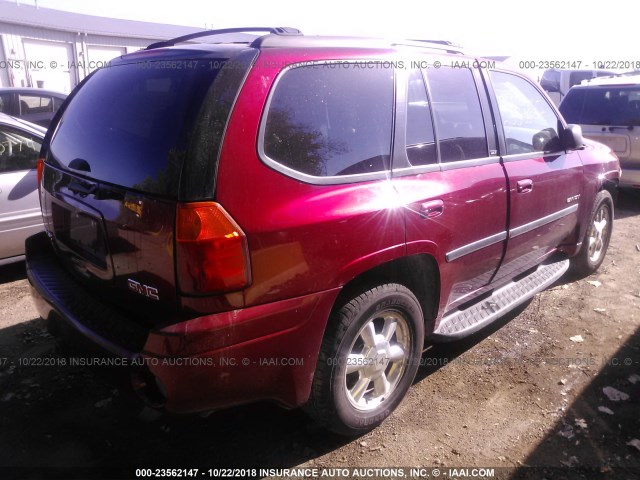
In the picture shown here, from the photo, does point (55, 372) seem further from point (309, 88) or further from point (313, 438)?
point (309, 88)

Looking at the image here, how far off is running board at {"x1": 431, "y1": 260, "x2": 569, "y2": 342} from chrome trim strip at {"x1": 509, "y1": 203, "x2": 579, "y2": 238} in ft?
1.41

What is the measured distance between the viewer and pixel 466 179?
9.66 ft

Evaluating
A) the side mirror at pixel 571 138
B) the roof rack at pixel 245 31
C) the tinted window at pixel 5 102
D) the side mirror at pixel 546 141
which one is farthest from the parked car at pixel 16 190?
the side mirror at pixel 571 138

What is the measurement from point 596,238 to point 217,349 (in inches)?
163

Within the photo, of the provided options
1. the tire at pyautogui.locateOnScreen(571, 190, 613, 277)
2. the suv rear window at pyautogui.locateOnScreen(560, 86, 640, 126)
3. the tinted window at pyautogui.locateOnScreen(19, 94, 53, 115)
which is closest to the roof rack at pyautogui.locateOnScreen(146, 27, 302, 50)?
the tire at pyautogui.locateOnScreen(571, 190, 613, 277)

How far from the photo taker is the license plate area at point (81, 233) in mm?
2328

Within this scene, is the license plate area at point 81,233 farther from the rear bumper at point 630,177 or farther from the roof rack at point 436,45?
the rear bumper at point 630,177

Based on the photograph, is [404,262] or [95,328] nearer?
[95,328]

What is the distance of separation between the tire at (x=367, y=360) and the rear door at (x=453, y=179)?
1.00 ft

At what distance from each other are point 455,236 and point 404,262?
1.20ft

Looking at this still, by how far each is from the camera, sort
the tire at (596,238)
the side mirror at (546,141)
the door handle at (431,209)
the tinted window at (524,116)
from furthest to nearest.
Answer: the tire at (596,238)
the side mirror at (546,141)
the tinted window at (524,116)
the door handle at (431,209)

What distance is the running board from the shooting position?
10.1 ft

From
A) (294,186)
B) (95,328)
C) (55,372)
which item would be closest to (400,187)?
(294,186)

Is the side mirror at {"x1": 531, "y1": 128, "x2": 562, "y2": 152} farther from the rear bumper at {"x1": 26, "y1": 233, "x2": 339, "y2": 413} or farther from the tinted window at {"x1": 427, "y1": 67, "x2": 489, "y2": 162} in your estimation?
the rear bumper at {"x1": 26, "y1": 233, "x2": 339, "y2": 413}
